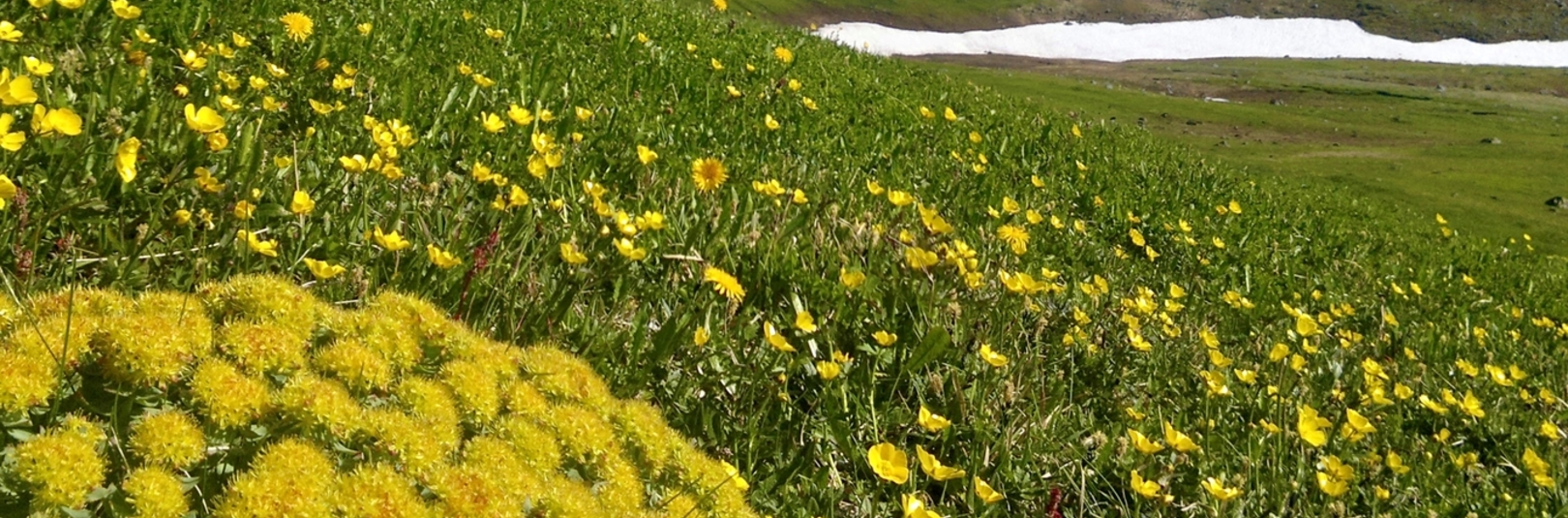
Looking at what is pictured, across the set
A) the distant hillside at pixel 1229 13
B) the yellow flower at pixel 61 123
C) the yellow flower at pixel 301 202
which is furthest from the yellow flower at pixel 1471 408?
the distant hillside at pixel 1229 13

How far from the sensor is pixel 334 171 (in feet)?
12.4

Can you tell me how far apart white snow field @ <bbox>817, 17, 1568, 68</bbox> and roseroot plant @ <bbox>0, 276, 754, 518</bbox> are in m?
123

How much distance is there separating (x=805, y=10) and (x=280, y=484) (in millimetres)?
132877

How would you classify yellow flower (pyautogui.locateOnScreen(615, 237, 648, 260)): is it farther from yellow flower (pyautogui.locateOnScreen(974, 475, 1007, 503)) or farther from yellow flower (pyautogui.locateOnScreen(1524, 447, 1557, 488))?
yellow flower (pyautogui.locateOnScreen(1524, 447, 1557, 488))

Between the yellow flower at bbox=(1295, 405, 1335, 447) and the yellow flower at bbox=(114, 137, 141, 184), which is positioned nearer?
the yellow flower at bbox=(114, 137, 141, 184)

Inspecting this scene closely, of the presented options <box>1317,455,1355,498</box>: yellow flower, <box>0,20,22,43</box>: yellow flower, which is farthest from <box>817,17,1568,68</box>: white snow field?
<box>0,20,22,43</box>: yellow flower

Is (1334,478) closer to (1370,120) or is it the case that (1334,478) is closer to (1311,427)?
(1311,427)

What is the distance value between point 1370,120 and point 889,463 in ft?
247

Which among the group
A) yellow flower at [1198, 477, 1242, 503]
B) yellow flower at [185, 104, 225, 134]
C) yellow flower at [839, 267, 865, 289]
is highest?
yellow flower at [185, 104, 225, 134]

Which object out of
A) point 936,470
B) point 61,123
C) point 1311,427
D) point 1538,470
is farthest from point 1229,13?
point 61,123

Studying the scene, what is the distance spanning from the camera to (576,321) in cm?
340

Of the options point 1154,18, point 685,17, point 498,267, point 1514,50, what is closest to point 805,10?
point 1154,18

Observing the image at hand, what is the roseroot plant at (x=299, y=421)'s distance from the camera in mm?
1497

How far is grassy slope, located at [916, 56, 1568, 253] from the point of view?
3381cm
